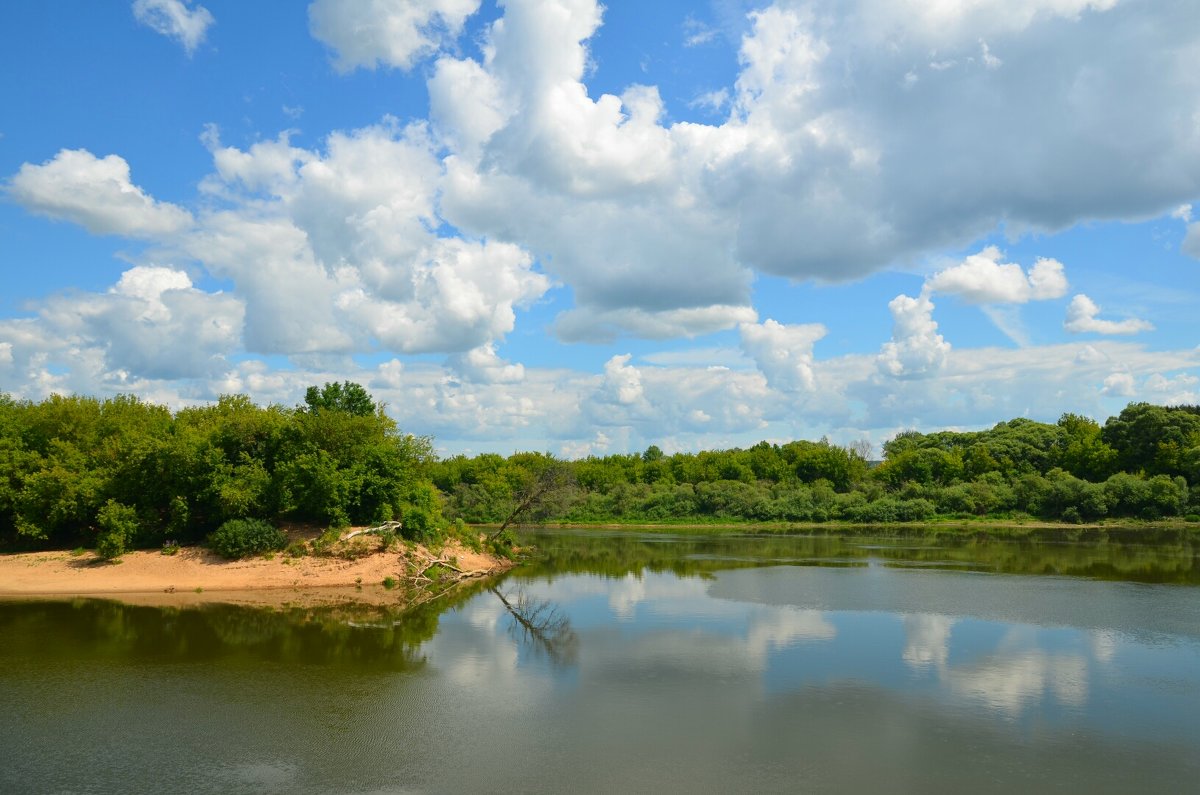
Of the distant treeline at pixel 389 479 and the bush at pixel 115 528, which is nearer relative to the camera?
the bush at pixel 115 528

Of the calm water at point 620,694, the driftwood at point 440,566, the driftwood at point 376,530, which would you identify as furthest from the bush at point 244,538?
the driftwood at point 440,566

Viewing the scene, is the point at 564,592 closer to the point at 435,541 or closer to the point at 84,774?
the point at 435,541

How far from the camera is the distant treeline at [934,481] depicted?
273ft

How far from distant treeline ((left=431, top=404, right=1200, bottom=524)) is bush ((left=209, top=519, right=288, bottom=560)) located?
33784mm

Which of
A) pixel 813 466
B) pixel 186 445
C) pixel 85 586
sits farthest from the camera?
pixel 813 466

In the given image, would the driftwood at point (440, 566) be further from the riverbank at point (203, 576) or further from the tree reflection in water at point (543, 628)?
the tree reflection in water at point (543, 628)

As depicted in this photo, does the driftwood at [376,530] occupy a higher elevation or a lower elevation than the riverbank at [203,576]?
higher

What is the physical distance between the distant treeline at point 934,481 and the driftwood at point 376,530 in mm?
31712

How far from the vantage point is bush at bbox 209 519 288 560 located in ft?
128

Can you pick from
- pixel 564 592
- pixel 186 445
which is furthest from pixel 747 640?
pixel 186 445

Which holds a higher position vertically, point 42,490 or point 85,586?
point 42,490

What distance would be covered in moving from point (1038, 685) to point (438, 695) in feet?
49.8

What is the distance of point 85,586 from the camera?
37594 mm

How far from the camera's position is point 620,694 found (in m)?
19.4
